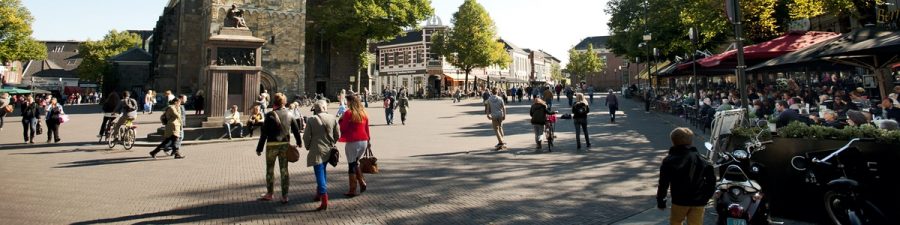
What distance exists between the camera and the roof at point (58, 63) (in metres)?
85.9

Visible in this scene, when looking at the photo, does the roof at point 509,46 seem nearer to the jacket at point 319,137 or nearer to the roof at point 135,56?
the roof at point 135,56

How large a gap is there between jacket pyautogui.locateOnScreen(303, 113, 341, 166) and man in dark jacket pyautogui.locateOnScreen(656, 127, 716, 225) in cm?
422

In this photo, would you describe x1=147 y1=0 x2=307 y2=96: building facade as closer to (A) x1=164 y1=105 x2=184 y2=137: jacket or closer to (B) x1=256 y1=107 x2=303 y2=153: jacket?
(A) x1=164 y1=105 x2=184 y2=137: jacket

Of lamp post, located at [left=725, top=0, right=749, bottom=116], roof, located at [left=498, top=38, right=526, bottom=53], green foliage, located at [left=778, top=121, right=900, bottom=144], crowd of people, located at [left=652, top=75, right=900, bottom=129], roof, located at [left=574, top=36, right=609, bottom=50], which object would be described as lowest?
green foliage, located at [left=778, top=121, right=900, bottom=144]

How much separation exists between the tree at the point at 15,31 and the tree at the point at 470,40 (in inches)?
1484

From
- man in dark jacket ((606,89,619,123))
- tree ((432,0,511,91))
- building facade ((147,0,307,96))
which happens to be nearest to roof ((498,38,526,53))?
tree ((432,0,511,91))

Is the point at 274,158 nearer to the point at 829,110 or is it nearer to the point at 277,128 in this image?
the point at 277,128

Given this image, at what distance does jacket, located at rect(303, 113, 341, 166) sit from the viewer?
6.59 meters

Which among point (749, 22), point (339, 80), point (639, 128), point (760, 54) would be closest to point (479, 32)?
point (339, 80)

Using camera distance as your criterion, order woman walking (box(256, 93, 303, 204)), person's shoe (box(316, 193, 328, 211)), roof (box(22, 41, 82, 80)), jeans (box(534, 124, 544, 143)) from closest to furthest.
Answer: person's shoe (box(316, 193, 328, 211)) → woman walking (box(256, 93, 303, 204)) → jeans (box(534, 124, 544, 143)) → roof (box(22, 41, 82, 80))

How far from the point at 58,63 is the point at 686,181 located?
380ft

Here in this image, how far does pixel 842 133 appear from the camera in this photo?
483 cm

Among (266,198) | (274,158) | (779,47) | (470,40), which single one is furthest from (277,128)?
(470,40)

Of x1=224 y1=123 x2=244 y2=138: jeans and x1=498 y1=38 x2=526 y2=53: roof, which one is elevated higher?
x1=498 y1=38 x2=526 y2=53: roof
